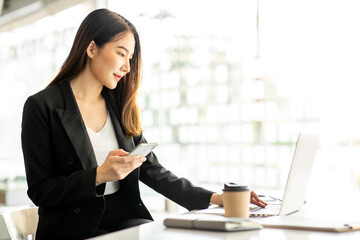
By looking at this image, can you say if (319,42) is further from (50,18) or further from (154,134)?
(50,18)

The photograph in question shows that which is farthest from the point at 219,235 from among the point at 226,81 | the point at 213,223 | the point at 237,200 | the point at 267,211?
the point at 226,81

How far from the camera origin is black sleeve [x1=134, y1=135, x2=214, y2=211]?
1.84 meters

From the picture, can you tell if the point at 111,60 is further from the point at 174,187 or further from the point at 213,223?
the point at 213,223

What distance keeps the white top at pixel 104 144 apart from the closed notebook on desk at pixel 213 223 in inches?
24.5

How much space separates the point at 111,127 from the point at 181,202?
420 mm

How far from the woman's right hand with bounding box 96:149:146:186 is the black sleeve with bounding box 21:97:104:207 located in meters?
0.07

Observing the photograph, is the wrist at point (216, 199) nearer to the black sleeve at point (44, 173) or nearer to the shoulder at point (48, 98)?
the black sleeve at point (44, 173)

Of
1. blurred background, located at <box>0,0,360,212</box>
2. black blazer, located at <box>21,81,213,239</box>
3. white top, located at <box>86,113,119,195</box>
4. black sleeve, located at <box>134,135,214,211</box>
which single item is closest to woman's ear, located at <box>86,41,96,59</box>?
black blazer, located at <box>21,81,213,239</box>

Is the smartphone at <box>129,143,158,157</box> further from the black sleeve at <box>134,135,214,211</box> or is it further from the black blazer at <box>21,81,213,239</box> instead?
the black sleeve at <box>134,135,214,211</box>

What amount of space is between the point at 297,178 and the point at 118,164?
0.56 m

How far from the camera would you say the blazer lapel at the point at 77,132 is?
5.94 feet

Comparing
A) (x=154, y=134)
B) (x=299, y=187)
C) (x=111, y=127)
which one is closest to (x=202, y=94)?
(x=154, y=134)

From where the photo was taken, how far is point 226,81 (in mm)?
5133

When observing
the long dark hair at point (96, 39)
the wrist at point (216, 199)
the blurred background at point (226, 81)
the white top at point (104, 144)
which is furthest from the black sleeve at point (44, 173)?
the blurred background at point (226, 81)
